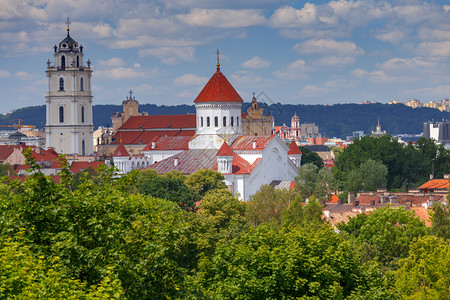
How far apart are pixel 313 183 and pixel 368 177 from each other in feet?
37.7

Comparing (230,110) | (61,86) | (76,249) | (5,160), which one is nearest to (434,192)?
(230,110)

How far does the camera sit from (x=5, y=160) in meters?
139

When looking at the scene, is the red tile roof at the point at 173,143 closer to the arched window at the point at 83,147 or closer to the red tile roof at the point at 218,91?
the red tile roof at the point at 218,91

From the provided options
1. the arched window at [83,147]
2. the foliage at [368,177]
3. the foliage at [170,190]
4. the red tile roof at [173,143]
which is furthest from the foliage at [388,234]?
the arched window at [83,147]

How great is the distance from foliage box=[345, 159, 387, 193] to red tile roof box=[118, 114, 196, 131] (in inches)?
1543

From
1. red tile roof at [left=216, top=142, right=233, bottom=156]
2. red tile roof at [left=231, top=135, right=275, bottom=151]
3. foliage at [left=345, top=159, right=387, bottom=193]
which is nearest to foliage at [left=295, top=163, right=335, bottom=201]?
foliage at [left=345, top=159, right=387, bottom=193]

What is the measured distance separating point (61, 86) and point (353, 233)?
11086cm

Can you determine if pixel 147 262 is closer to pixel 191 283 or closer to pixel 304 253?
pixel 191 283

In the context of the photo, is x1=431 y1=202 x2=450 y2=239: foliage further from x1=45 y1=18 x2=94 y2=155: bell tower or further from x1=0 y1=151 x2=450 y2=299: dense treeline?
x1=45 y1=18 x2=94 y2=155: bell tower

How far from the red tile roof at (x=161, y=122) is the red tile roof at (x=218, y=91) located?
30.5m

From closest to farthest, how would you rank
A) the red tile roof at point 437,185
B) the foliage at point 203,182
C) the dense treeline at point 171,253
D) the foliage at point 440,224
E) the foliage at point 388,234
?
the dense treeline at point 171,253 < the foliage at point 388,234 < the foliage at point 440,224 < the foliage at point 203,182 < the red tile roof at point 437,185

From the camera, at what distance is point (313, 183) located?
93688mm

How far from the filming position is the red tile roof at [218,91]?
108 m

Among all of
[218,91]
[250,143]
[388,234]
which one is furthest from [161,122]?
[388,234]
